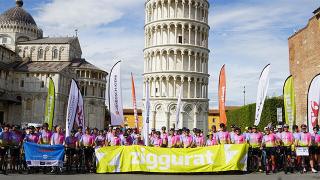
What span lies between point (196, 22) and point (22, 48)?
43.8 m

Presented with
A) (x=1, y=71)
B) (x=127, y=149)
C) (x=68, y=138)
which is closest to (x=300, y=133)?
(x=127, y=149)

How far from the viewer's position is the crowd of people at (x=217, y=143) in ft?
50.2

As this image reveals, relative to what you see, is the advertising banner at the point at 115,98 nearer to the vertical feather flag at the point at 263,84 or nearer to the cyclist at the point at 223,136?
the cyclist at the point at 223,136

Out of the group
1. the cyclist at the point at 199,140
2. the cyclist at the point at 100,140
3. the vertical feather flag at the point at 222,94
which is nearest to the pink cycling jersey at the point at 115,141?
the cyclist at the point at 100,140

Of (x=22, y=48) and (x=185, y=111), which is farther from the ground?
(x=22, y=48)

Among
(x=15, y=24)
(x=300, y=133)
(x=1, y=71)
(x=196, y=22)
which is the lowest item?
(x=300, y=133)

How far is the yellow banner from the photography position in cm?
1480

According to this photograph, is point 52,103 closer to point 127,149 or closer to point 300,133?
point 127,149

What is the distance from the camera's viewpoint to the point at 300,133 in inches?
610

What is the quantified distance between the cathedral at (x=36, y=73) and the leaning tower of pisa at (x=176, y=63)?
908 inches

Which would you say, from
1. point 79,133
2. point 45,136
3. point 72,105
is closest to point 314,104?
point 79,133

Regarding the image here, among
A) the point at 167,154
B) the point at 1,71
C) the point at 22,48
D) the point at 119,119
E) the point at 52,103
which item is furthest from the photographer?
the point at 22,48

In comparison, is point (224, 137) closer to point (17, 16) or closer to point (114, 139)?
point (114, 139)

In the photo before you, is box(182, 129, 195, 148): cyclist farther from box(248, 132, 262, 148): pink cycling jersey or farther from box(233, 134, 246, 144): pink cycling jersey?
box(248, 132, 262, 148): pink cycling jersey
